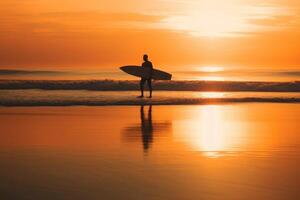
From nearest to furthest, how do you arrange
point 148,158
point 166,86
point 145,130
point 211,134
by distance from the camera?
point 148,158
point 211,134
point 145,130
point 166,86

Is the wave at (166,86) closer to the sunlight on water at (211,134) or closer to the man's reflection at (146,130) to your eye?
the man's reflection at (146,130)

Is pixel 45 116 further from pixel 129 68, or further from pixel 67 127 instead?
pixel 129 68

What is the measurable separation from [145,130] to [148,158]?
4.01 meters

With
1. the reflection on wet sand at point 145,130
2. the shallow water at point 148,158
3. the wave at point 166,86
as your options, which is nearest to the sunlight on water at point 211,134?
the shallow water at point 148,158

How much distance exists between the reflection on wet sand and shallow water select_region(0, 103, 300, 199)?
18mm

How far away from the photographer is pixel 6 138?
10.7 meters

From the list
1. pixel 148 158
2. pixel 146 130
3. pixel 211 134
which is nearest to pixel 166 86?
pixel 146 130

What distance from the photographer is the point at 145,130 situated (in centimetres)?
1245

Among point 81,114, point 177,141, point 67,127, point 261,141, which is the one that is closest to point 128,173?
point 177,141

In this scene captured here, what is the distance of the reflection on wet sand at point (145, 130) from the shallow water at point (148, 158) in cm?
2

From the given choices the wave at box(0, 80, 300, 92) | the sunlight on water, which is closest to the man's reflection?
the sunlight on water

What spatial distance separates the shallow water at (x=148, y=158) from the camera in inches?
252

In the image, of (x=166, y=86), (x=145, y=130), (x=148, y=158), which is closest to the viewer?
(x=148, y=158)

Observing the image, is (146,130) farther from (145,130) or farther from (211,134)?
(211,134)
